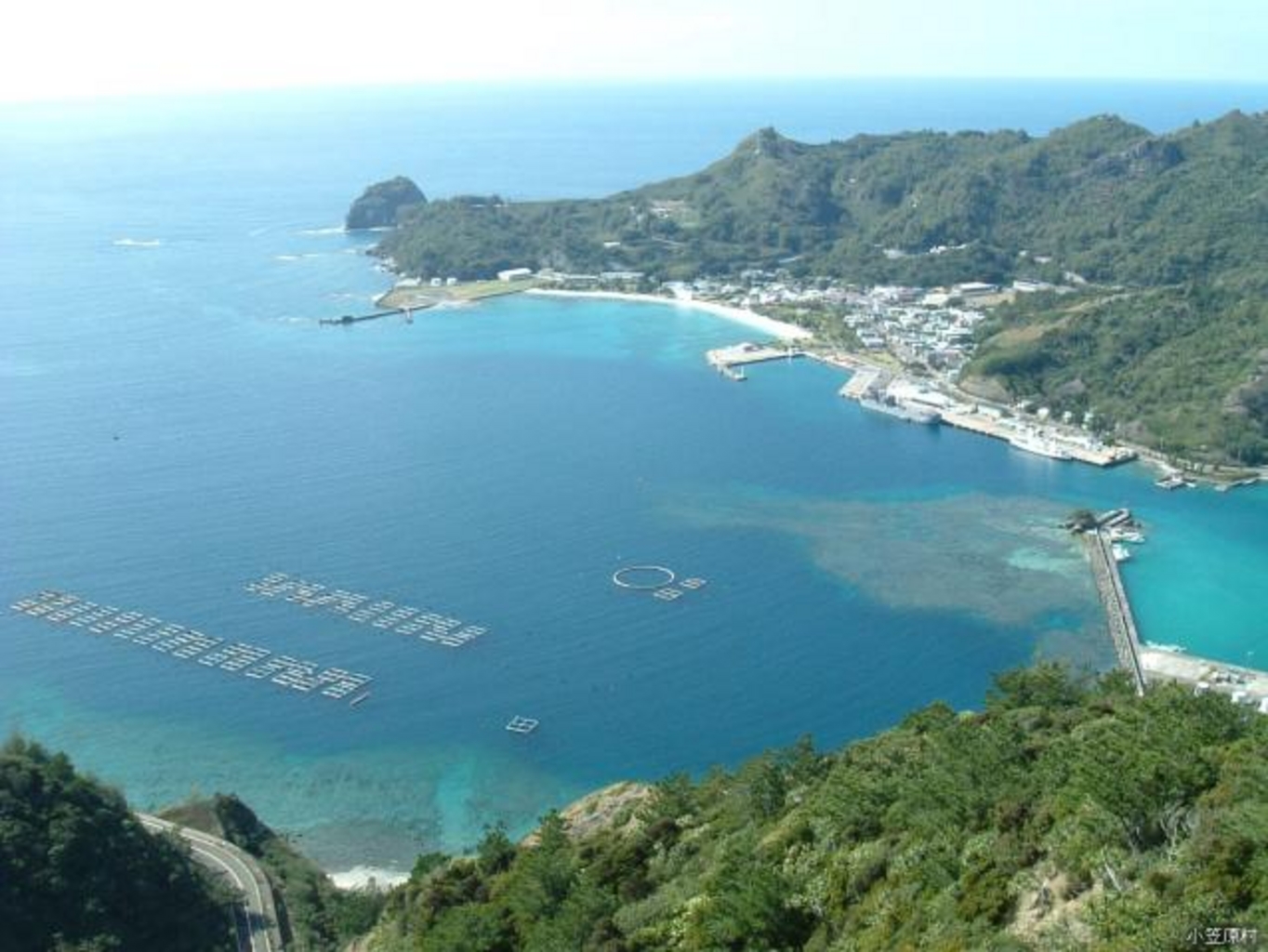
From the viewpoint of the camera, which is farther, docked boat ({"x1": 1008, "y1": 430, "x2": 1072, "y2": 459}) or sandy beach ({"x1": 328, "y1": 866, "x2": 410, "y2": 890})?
docked boat ({"x1": 1008, "y1": 430, "x2": 1072, "y2": 459})

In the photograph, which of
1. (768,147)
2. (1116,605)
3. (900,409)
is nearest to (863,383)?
(900,409)

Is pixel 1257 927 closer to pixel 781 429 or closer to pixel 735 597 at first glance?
pixel 735 597

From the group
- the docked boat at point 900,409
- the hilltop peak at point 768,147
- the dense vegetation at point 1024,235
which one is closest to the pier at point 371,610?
the docked boat at point 900,409

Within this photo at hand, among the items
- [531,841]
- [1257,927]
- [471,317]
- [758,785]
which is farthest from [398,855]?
[471,317]

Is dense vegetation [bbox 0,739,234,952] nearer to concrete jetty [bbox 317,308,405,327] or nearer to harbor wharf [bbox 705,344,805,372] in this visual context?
harbor wharf [bbox 705,344,805,372]

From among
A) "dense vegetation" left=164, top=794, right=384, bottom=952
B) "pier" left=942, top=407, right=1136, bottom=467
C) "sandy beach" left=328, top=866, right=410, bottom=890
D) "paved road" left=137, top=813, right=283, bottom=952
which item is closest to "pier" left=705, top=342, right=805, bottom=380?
"pier" left=942, top=407, right=1136, bottom=467

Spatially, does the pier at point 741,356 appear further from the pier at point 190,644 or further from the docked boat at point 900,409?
the pier at point 190,644

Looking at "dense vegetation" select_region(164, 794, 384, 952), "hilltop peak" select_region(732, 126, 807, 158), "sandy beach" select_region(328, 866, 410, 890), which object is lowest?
"sandy beach" select_region(328, 866, 410, 890)
